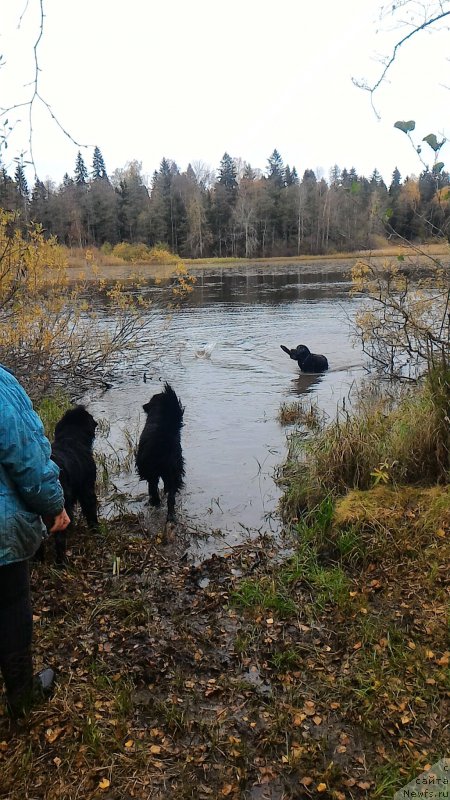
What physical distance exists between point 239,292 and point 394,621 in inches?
1114

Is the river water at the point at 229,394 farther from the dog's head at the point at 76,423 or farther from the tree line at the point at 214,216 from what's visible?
the tree line at the point at 214,216

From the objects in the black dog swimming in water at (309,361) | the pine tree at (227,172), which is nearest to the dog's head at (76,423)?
the black dog swimming in water at (309,361)

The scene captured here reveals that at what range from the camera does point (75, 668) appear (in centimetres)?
329

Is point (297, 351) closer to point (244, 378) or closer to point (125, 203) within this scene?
point (244, 378)

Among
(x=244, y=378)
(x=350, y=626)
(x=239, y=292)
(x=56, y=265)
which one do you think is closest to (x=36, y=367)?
(x=56, y=265)

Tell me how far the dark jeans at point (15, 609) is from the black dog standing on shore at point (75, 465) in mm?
1783

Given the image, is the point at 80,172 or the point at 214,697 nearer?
the point at 214,697

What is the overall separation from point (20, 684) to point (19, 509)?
1066mm

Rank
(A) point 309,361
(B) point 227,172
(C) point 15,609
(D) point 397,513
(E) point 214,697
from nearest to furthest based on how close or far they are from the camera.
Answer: (C) point 15,609 → (E) point 214,697 → (D) point 397,513 → (A) point 309,361 → (B) point 227,172

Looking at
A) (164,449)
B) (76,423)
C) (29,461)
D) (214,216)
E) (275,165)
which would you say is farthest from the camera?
(275,165)

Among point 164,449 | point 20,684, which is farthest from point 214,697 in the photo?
point 164,449

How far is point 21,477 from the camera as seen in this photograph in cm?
245

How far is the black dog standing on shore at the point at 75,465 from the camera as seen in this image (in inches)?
179

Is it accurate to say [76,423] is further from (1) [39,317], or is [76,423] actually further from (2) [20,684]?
(1) [39,317]
